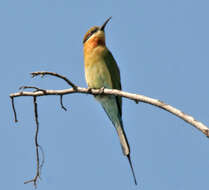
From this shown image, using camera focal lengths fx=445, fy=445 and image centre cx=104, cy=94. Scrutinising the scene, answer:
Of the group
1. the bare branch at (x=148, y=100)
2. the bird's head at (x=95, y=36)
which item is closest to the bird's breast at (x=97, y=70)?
the bird's head at (x=95, y=36)

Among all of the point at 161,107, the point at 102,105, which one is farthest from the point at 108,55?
the point at 161,107

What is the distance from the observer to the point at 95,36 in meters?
5.04

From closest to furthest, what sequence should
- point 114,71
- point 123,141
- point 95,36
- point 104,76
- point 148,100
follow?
point 148,100 < point 123,141 < point 104,76 < point 114,71 < point 95,36

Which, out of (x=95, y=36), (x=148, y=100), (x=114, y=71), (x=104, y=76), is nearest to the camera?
(x=148, y=100)

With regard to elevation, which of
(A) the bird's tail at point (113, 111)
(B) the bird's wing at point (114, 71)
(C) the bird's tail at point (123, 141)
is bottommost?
(C) the bird's tail at point (123, 141)

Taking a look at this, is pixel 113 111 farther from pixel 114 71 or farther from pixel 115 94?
pixel 115 94

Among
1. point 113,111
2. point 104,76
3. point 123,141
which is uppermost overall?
point 104,76

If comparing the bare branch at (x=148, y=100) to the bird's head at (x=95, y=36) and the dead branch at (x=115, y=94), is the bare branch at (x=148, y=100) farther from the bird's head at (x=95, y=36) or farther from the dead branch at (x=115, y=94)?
the bird's head at (x=95, y=36)

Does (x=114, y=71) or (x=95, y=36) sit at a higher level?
(x=95, y=36)

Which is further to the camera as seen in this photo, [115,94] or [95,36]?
[95,36]

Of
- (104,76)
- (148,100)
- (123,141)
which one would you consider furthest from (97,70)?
(148,100)

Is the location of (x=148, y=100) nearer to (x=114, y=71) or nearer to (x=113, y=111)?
(x=113, y=111)

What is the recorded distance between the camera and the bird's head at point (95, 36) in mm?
5000

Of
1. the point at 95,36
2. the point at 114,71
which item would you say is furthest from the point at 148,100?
the point at 95,36
